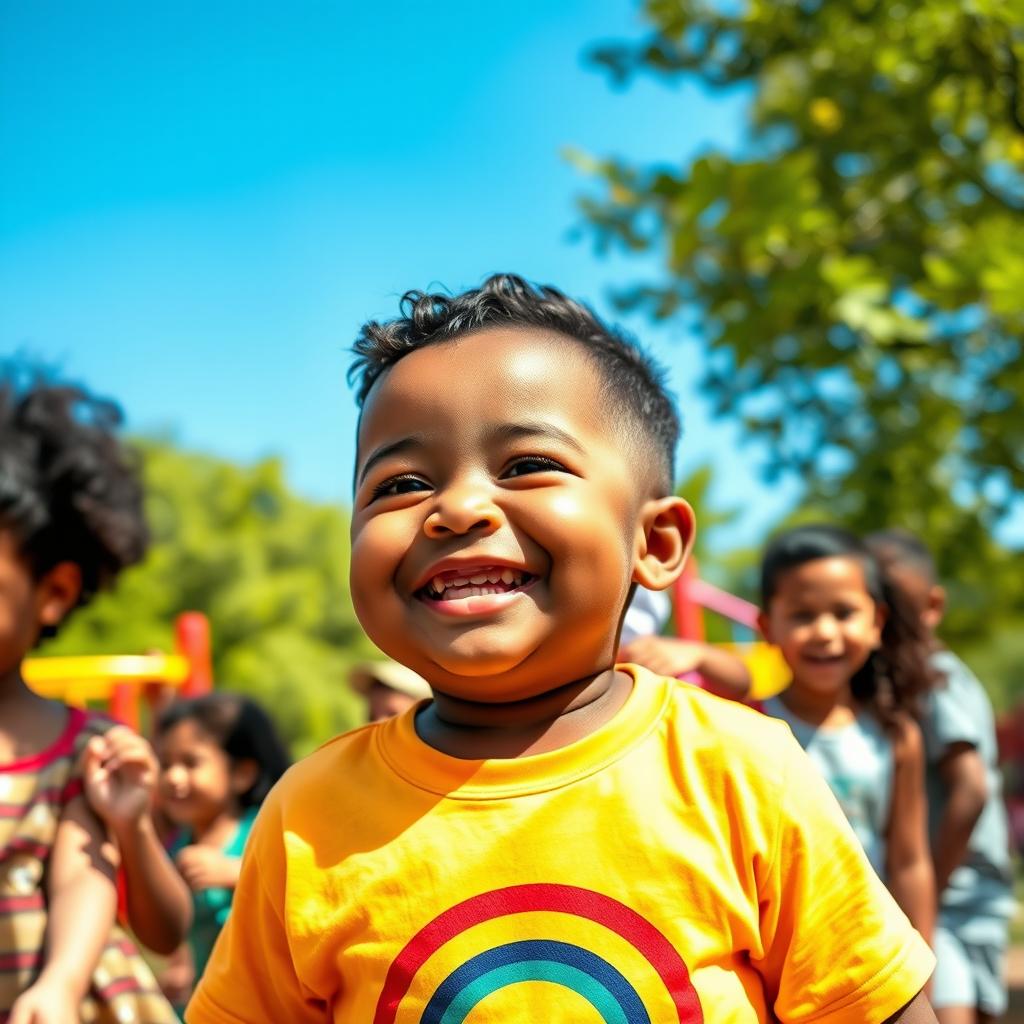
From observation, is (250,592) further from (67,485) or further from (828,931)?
(828,931)

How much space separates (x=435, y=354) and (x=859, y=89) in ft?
17.0

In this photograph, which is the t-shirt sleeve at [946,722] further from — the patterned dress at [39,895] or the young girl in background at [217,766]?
the patterned dress at [39,895]

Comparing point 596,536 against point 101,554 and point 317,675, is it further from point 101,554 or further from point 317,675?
point 317,675

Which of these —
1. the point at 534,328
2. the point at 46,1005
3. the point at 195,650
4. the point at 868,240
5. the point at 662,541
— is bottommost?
the point at 46,1005

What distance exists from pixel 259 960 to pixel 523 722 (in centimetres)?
43

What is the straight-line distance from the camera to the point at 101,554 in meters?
2.63

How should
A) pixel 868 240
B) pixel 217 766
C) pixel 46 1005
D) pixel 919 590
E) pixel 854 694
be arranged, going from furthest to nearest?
1. pixel 868 240
2. pixel 217 766
3. pixel 919 590
4. pixel 854 694
5. pixel 46 1005

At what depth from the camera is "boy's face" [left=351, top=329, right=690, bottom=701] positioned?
1.47 meters

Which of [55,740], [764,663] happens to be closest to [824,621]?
[55,740]

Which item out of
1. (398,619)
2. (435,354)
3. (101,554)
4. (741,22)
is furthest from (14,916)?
(741,22)

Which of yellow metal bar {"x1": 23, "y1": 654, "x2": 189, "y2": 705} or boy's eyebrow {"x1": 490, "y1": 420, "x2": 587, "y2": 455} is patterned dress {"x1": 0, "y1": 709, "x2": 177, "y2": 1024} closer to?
boy's eyebrow {"x1": 490, "y1": 420, "x2": 587, "y2": 455}

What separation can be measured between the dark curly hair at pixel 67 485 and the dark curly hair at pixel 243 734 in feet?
5.49

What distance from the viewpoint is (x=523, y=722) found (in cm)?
155

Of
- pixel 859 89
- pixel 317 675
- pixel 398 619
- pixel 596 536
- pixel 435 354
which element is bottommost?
pixel 317 675
